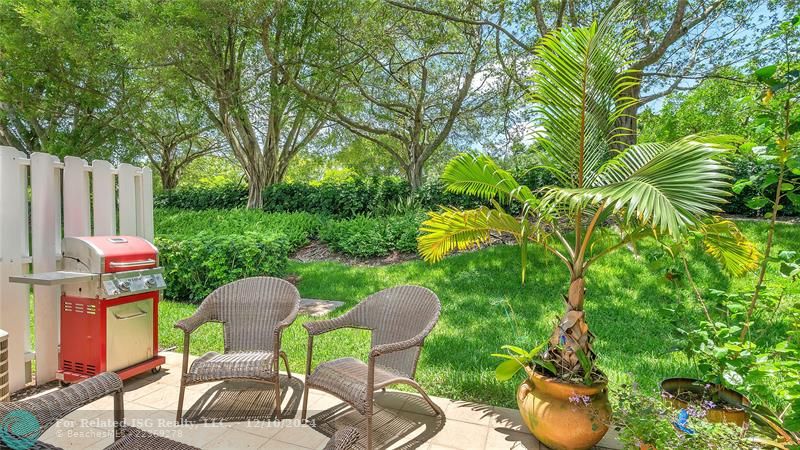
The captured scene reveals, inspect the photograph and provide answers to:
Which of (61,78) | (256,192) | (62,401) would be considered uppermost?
(61,78)

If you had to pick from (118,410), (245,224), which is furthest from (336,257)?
(118,410)

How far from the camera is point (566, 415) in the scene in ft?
7.12

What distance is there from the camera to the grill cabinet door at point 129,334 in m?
2.88

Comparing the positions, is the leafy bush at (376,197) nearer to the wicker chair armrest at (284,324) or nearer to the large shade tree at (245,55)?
the large shade tree at (245,55)

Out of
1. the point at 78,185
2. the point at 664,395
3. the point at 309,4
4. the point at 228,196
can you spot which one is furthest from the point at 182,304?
the point at 228,196

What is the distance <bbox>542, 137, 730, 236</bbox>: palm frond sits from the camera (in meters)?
1.68

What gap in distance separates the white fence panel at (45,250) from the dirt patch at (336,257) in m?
4.93

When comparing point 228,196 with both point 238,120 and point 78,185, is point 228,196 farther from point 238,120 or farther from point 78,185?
point 78,185

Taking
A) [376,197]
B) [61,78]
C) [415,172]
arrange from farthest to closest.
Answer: [415,172], [61,78], [376,197]

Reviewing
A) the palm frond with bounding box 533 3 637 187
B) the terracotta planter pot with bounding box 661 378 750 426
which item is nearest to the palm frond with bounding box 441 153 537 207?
the palm frond with bounding box 533 3 637 187

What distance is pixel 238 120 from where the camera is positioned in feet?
38.6

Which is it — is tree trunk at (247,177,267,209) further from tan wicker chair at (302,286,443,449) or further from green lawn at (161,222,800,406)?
tan wicker chair at (302,286,443,449)

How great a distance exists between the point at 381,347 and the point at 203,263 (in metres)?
4.04

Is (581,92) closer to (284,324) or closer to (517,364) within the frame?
(517,364)
